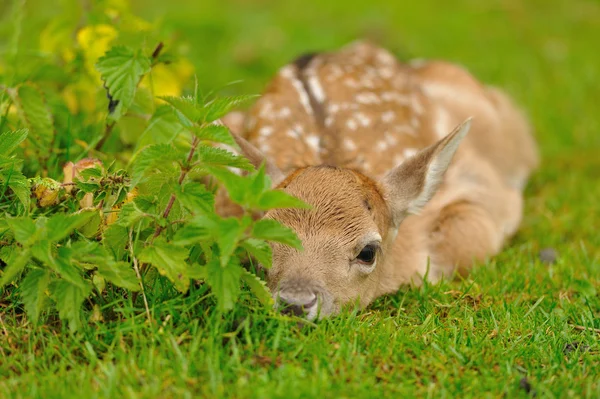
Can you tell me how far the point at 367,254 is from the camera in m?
4.16

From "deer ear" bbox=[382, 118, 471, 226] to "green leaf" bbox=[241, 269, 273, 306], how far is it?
117 centimetres

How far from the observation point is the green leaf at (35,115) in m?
4.62

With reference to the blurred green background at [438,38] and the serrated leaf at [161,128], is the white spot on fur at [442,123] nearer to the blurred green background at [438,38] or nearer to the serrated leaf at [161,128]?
the blurred green background at [438,38]

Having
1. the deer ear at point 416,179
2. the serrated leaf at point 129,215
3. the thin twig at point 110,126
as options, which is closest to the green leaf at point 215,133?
the serrated leaf at point 129,215

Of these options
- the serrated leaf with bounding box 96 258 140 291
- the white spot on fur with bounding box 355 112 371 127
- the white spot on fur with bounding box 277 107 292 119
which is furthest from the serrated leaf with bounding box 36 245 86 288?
the white spot on fur with bounding box 355 112 371 127

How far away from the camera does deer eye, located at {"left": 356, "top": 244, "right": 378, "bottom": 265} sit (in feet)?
13.5

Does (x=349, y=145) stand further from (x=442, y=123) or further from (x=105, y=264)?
(x=105, y=264)

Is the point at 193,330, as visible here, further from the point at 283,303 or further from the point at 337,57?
the point at 337,57

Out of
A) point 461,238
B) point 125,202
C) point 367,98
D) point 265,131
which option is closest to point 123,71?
point 125,202

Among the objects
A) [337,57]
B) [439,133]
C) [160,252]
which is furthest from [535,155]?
[160,252]

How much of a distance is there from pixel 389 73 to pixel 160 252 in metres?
3.07

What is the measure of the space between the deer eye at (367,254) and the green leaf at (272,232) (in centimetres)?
79

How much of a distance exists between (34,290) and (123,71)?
126cm

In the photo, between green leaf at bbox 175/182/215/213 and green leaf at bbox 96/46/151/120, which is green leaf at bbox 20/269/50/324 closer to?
green leaf at bbox 175/182/215/213
